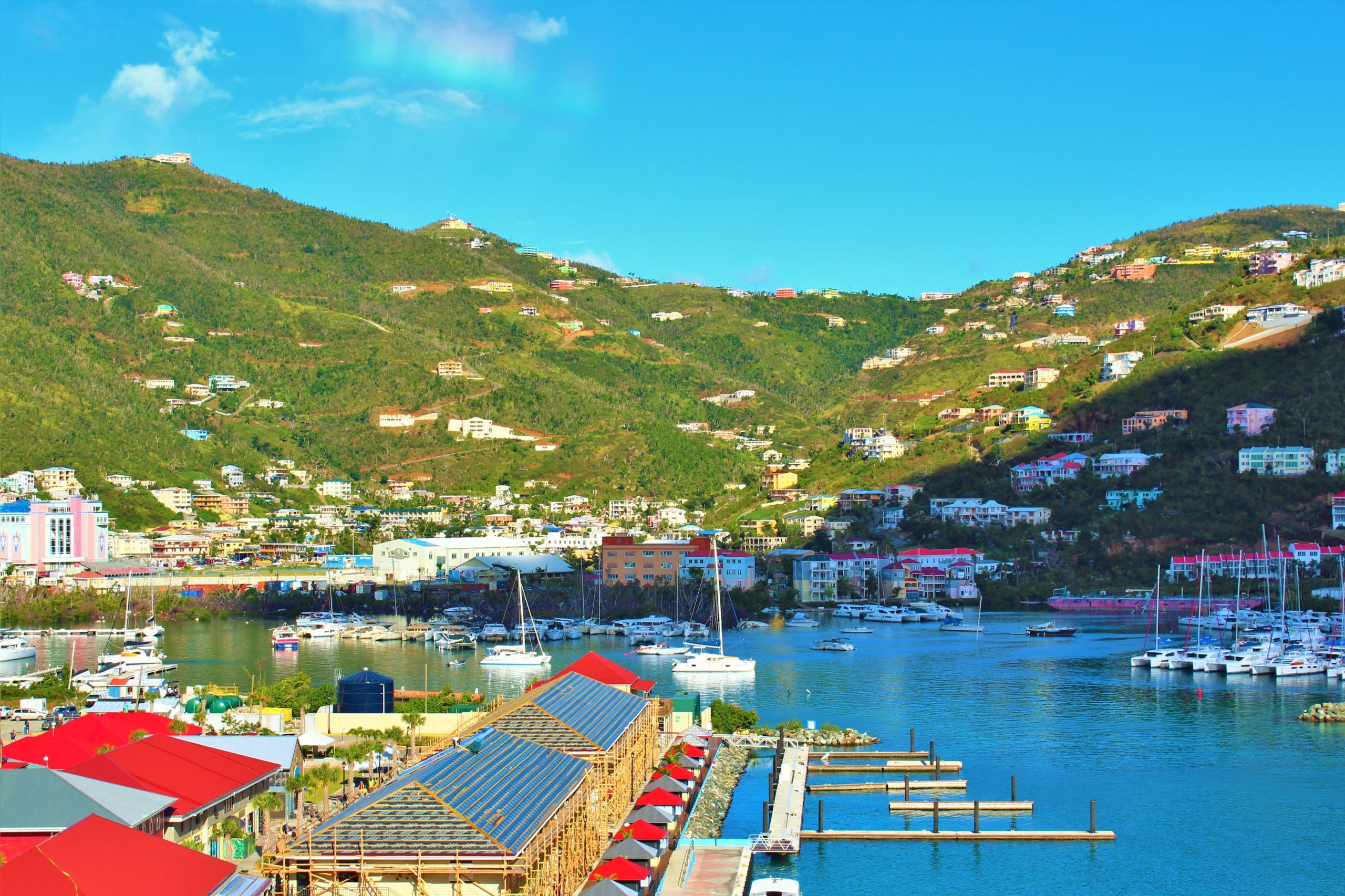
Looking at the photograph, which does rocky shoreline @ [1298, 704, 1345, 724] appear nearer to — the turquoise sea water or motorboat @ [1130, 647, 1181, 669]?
the turquoise sea water

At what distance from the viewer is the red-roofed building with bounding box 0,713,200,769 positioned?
2330 cm

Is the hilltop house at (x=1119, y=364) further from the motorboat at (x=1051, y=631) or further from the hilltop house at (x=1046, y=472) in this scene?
the motorboat at (x=1051, y=631)

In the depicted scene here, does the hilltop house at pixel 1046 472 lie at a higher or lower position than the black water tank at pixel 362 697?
higher

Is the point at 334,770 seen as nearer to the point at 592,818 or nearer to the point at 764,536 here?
the point at 592,818

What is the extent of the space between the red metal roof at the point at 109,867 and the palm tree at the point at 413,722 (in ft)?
36.1

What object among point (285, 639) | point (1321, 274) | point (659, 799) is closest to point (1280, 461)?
point (1321, 274)

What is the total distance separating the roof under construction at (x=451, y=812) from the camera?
15.1 meters

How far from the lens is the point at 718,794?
26375 mm

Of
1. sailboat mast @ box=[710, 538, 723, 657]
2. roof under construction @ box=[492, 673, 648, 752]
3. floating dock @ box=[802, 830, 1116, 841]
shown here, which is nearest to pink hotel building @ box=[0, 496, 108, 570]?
sailboat mast @ box=[710, 538, 723, 657]

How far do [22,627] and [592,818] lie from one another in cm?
4890

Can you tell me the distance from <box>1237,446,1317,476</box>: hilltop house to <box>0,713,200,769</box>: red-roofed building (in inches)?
2409

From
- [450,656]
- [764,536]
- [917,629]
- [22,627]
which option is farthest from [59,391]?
[917,629]

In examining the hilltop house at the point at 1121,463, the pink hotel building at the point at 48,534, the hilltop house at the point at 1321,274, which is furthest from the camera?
the hilltop house at the point at 1321,274

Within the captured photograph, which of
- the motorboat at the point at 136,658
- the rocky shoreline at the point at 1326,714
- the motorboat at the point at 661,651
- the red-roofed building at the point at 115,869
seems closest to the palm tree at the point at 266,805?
the red-roofed building at the point at 115,869
